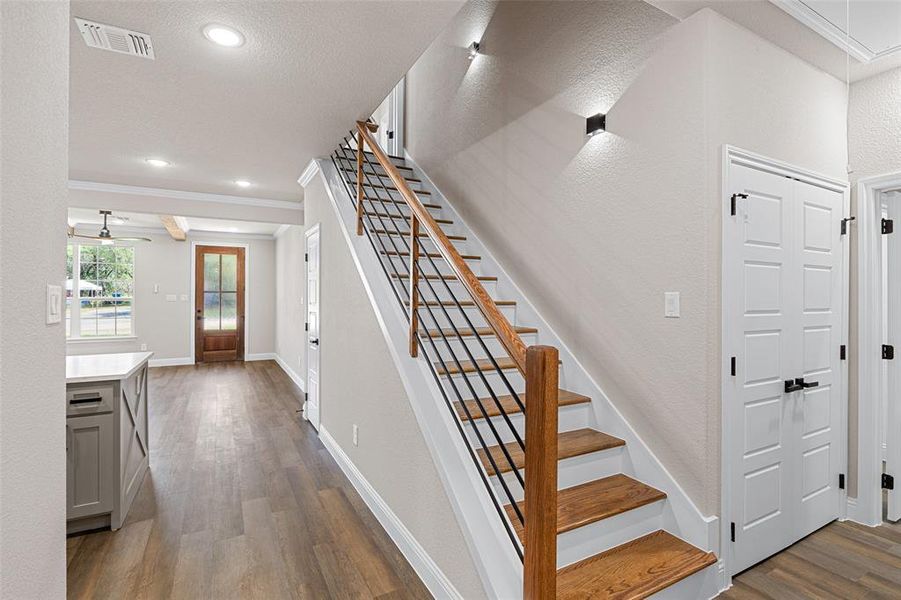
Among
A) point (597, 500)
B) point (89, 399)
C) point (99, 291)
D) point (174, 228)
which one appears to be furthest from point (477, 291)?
point (99, 291)

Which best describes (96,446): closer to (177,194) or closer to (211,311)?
(177,194)

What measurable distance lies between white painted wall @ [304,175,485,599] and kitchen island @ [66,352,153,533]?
138 cm

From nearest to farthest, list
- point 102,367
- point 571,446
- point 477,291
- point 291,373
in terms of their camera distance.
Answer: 1. point 477,291
2. point 571,446
3. point 102,367
4. point 291,373

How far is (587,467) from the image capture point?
2305mm

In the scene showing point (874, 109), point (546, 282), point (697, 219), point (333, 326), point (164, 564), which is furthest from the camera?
point (333, 326)

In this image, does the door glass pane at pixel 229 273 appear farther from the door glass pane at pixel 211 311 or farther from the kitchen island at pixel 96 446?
the kitchen island at pixel 96 446

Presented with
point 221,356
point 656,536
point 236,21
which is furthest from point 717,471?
point 221,356

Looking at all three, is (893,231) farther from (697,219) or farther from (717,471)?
(717,471)

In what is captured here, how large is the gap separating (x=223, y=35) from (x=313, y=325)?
2809mm

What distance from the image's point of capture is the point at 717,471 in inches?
82.8

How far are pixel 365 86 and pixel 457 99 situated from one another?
1715 mm

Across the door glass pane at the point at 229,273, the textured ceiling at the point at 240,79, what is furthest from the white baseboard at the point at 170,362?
the textured ceiling at the point at 240,79

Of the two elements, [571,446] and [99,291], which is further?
[99,291]

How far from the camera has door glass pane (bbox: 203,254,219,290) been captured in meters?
9.14
